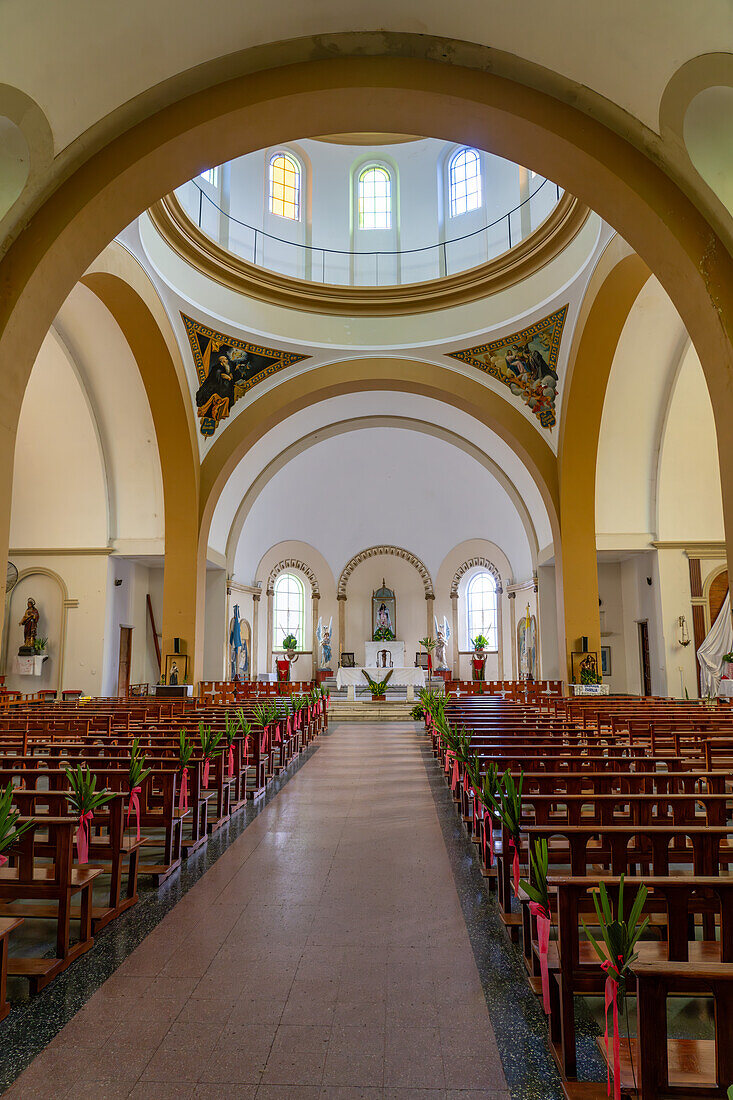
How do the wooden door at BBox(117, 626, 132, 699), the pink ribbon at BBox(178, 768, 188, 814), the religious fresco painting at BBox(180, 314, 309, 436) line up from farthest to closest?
1. the wooden door at BBox(117, 626, 132, 699)
2. the religious fresco painting at BBox(180, 314, 309, 436)
3. the pink ribbon at BBox(178, 768, 188, 814)

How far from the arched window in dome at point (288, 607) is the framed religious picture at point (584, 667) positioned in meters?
11.2

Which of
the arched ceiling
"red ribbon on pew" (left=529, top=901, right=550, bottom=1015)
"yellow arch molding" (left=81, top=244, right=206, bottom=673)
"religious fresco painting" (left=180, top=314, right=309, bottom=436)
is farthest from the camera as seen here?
the arched ceiling

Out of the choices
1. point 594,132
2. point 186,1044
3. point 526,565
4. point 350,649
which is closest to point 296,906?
point 186,1044

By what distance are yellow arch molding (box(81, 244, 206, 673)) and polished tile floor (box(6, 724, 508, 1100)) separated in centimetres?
994

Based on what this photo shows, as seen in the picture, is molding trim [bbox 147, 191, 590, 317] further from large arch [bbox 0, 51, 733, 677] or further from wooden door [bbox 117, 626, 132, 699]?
wooden door [bbox 117, 626, 132, 699]

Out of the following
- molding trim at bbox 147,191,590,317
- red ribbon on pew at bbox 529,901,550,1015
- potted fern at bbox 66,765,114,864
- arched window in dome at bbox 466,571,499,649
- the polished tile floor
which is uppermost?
molding trim at bbox 147,191,590,317

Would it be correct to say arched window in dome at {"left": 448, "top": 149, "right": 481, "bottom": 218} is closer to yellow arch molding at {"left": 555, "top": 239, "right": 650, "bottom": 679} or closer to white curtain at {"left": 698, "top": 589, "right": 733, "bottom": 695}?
yellow arch molding at {"left": 555, "top": 239, "right": 650, "bottom": 679}

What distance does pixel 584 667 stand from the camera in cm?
1426

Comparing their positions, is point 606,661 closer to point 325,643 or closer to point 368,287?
point 325,643

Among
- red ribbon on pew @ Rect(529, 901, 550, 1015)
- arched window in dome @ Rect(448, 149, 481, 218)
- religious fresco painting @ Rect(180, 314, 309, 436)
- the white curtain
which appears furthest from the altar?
red ribbon on pew @ Rect(529, 901, 550, 1015)

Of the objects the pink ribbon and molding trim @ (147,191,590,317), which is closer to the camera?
the pink ribbon

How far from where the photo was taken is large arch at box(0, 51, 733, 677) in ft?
19.4

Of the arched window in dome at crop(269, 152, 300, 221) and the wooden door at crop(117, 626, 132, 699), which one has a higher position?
the arched window in dome at crop(269, 152, 300, 221)

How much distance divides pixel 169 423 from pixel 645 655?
11465 mm
